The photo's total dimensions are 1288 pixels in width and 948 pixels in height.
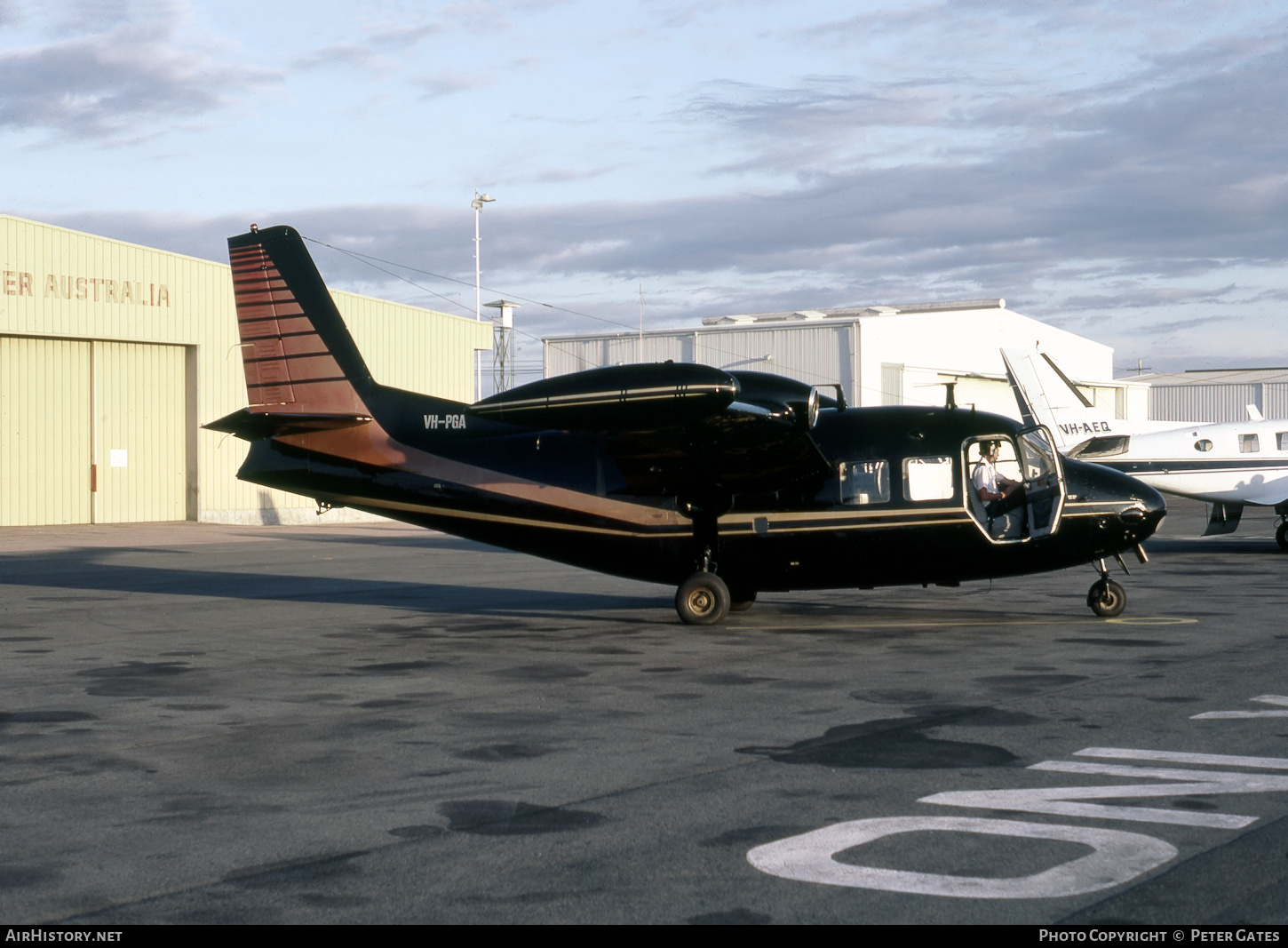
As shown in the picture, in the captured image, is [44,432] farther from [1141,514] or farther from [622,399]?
[1141,514]

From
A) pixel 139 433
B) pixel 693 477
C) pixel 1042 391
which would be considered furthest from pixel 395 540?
pixel 693 477

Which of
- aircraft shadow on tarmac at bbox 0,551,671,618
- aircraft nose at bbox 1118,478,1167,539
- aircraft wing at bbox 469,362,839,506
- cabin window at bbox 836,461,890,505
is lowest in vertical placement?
aircraft shadow on tarmac at bbox 0,551,671,618

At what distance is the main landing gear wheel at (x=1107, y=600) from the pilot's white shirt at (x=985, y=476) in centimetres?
200

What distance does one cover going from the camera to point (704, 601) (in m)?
15.6

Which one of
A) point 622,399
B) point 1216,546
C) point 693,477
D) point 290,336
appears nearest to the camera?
point 622,399

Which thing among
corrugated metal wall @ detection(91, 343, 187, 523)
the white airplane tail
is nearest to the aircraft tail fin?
the white airplane tail

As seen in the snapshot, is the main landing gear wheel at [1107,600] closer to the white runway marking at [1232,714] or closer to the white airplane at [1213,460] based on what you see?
the white runway marking at [1232,714]

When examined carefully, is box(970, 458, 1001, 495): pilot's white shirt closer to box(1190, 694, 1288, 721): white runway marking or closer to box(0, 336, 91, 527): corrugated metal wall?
box(1190, 694, 1288, 721): white runway marking

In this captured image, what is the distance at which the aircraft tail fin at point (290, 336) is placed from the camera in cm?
1664

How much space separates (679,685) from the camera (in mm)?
11172

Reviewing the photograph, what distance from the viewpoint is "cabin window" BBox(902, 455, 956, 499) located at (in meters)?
15.3

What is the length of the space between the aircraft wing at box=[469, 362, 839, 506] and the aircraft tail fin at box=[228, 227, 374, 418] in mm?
3062

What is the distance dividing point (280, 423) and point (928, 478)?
27.7 ft
